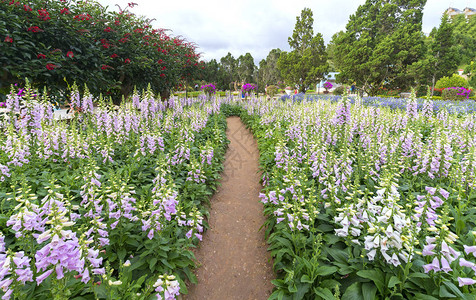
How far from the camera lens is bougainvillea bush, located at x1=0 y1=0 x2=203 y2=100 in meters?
6.20

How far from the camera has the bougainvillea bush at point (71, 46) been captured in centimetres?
620

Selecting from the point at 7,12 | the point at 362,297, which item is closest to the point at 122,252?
the point at 362,297

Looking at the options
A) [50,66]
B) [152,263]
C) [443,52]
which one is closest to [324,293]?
[152,263]

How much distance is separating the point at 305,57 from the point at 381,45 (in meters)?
9.85

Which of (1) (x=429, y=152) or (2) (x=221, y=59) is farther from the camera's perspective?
(2) (x=221, y=59)

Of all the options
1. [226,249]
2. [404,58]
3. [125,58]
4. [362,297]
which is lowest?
[226,249]

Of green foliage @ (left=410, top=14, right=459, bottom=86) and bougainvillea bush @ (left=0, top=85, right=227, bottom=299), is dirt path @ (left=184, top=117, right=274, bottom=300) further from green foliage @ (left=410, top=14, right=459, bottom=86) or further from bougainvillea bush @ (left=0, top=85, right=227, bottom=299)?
green foliage @ (left=410, top=14, right=459, bottom=86)

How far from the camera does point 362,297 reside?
2756mm

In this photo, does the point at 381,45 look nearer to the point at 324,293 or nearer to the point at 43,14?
the point at 43,14

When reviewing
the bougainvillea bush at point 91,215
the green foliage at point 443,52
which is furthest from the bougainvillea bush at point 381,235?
the green foliage at point 443,52

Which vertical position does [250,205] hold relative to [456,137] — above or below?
below

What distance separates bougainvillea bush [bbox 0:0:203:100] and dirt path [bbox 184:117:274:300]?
6023 mm

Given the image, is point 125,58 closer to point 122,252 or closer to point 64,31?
point 64,31

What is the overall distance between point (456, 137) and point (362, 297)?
6.16 metres
